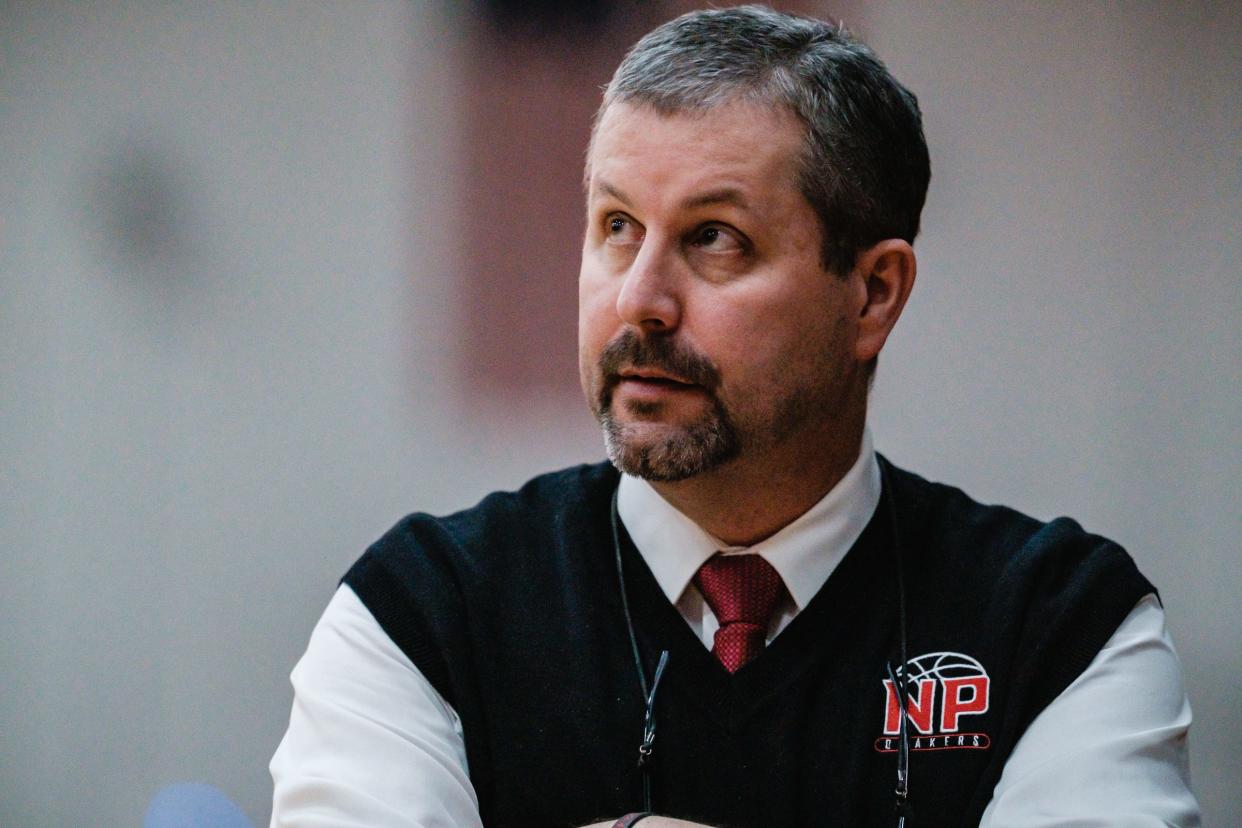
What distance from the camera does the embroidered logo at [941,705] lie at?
5.60ft

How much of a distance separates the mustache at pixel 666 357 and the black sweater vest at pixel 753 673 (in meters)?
0.34

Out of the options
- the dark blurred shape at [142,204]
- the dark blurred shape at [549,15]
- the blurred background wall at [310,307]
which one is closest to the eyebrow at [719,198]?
the blurred background wall at [310,307]

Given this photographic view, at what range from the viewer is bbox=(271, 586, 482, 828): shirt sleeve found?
1535mm

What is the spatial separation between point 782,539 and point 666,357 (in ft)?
1.18

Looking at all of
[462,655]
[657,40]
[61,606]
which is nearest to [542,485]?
[462,655]

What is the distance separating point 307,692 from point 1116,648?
3.65 ft

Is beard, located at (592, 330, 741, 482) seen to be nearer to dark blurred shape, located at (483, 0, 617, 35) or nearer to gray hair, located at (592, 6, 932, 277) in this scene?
gray hair, located at (592, 6, 932, 277)

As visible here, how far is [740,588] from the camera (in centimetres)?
183

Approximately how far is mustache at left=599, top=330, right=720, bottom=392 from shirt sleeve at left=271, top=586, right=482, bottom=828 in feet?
1.75

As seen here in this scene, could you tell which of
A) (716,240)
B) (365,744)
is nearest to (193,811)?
(365,744)

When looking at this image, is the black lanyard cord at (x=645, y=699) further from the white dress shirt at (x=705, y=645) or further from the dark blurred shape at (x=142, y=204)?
the dark blurred shape at (x=142, y=204)

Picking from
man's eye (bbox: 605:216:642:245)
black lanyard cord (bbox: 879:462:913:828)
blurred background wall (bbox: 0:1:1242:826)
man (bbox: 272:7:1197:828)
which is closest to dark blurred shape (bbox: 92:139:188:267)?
blurred background wall (bbox: 0:1:1242:826)

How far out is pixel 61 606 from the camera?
3100 millimetres

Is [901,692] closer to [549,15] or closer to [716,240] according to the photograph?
[716,240]
